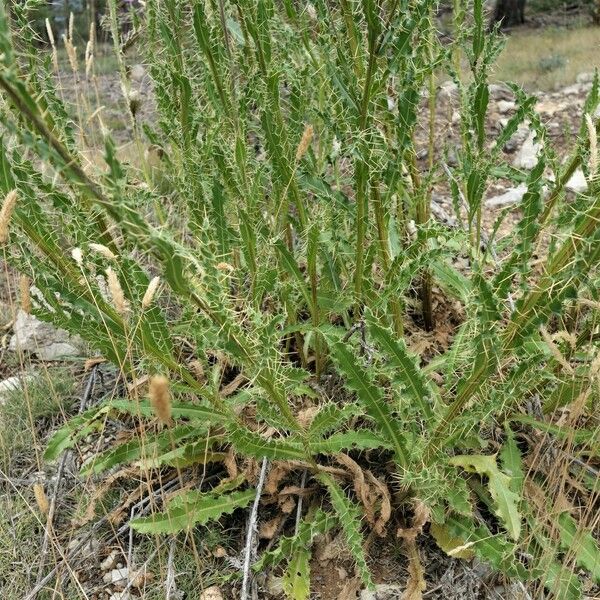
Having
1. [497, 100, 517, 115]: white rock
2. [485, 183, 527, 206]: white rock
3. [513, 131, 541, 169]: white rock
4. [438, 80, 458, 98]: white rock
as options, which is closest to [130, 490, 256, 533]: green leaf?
[438, 80, 458, 98]: white rock

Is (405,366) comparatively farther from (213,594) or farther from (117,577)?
(117,577)

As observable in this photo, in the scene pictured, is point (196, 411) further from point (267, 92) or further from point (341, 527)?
point (267, 92)

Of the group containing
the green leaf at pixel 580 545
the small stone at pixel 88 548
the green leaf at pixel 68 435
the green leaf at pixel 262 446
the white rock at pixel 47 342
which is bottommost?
the small stone at pixel 88 548

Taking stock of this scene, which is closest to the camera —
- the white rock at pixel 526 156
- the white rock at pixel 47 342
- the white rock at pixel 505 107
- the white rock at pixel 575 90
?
the white rock at pixel 47 342

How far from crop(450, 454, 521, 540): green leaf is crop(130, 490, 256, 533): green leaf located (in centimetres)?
55

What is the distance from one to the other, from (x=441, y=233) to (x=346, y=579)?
2.86 feet

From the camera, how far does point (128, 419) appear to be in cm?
207

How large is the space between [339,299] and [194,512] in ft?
2.27

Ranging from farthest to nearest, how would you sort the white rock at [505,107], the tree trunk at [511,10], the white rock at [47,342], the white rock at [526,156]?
the tree trunk at [511,10]
the white rock at [505,107]
the white rock at [526,156]
the white rock at [47,342]

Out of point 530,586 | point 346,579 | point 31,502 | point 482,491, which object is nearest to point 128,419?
point 31,502

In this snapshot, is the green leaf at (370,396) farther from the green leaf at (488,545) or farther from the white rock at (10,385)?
the white rock at (10,385)

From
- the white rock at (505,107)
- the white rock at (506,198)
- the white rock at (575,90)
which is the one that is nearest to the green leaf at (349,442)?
the white rock at (506,198)

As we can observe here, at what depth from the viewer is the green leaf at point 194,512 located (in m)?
1.56

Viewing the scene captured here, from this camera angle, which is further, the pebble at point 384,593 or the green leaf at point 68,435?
the green leaf at point 68,435
